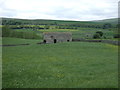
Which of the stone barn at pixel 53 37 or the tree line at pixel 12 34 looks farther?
the tree line at pixel 12 34

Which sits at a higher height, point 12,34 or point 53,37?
point 12,34

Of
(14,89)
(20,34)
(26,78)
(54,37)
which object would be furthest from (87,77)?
(20,34)

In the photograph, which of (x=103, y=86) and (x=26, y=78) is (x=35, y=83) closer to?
(x=26, y=78)

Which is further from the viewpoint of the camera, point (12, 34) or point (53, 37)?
point (12, 34)

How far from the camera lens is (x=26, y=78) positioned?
1356 cm

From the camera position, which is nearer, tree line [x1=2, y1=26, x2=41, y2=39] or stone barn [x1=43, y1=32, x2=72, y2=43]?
stone barn [x1=43, y1=32, x2=72, y2=43]

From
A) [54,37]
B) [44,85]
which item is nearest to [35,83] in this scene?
[44,85]

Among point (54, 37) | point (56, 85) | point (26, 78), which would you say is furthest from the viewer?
point (54, 37)

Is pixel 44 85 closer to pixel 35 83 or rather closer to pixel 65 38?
pixel 35 83

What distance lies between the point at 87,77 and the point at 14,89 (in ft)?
17.7

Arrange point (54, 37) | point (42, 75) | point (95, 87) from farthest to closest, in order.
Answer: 1. point (54, 37)
2. point (42, 75)
3. point (95, 87)

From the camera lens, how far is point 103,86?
34.3 ft

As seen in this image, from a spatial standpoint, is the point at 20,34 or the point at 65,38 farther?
the point at 20,34

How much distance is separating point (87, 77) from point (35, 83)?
12.7 ft
